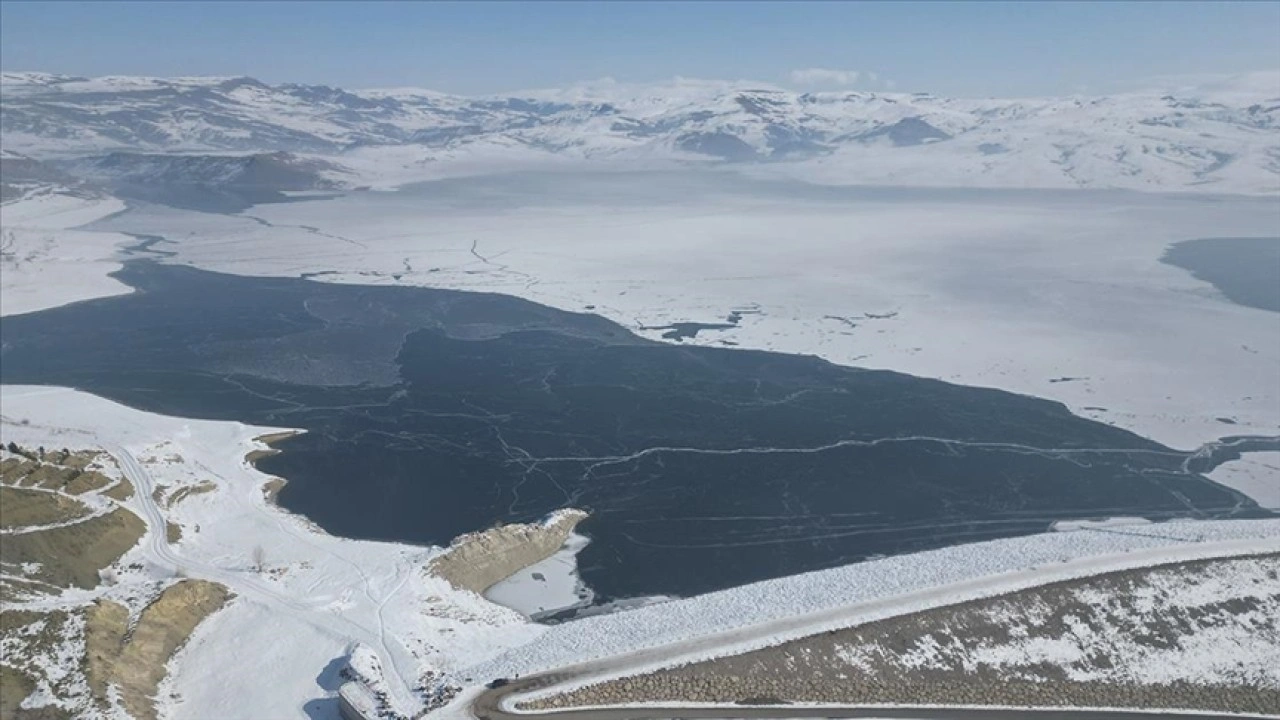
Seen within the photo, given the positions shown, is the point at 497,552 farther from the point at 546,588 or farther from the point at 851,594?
the point at 851,594

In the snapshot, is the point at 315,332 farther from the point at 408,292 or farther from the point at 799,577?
the point at 799,577

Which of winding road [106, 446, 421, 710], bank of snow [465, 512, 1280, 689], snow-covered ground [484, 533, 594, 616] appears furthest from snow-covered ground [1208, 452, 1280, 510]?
winding road [106, 446, 421, 710]

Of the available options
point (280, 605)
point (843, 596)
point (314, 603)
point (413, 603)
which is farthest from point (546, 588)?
point (843, 596)

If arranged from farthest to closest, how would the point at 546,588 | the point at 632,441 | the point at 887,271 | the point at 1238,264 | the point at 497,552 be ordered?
1. the point at 887,271
2. the point at 1238,264
3. the point at 632,441
4. the point at 497,552
5. the point at 546,588

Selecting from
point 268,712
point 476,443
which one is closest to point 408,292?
point 476,443

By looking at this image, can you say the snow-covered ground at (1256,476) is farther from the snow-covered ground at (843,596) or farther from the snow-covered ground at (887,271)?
the snow-covered ground at (843,596)

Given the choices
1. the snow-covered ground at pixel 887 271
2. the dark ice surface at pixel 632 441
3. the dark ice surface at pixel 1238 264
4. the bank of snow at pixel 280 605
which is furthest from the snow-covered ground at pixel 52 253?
the dark ice surface at pixel 1238 264
